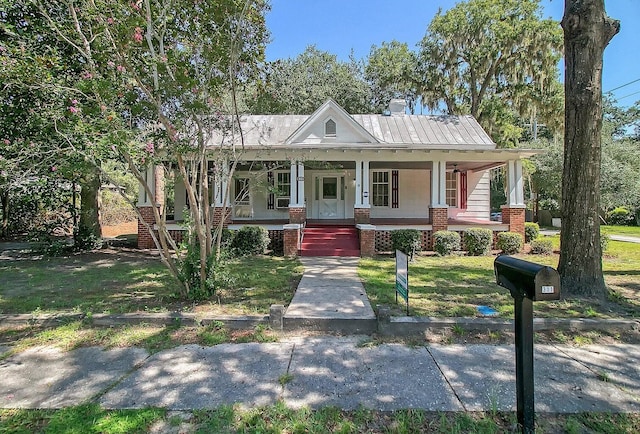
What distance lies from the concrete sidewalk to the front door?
11542 millimetres

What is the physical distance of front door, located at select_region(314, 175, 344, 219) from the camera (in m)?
15.6

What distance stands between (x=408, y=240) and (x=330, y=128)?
551 centimetres

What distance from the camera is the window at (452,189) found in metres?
17.5

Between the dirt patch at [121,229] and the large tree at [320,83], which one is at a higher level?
the large tree at [320,83]

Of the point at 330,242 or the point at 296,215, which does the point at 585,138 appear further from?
the point at 296,215

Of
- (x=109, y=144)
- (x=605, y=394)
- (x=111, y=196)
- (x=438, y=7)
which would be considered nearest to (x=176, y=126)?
(x=109, y=144)

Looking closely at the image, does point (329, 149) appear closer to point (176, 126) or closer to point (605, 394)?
point (176, 126)

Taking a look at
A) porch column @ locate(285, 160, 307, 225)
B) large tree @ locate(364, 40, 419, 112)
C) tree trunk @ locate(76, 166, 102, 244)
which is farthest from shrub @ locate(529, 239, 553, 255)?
large tree @ locate(364, 40, 419, 112)

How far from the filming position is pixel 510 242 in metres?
11.6

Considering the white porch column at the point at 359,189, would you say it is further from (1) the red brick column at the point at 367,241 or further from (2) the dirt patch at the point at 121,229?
(2) the dirt patch at the point at 121,229

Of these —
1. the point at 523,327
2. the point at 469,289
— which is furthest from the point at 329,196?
the point at 523,327

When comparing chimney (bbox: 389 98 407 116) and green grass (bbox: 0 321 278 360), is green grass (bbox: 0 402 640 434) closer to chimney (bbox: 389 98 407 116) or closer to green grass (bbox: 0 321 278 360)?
green grass (bbox: 0 321 278 360)

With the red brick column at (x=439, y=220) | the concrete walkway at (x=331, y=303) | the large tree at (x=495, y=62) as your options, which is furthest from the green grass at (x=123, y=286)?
the large tree at (x=495, y=62)

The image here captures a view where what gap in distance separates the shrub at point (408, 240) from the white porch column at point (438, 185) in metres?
1.52
